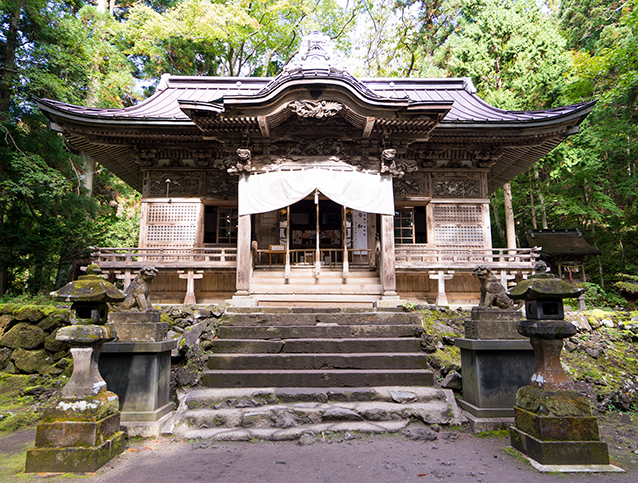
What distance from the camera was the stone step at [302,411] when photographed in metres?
4.50

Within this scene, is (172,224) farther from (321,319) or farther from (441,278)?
(441,278)

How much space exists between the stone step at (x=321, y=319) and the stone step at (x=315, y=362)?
3.45 feet

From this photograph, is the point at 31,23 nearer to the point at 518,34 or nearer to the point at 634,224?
the point at 518,34

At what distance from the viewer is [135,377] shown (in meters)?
4.64

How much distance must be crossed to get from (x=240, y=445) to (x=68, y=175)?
12859 mm

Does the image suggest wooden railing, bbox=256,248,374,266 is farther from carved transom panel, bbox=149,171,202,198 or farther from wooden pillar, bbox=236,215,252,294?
carved transom panel, bbox=149,171,202,198

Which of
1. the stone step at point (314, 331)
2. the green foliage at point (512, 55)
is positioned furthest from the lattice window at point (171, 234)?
the green foliage at point (512, 55)

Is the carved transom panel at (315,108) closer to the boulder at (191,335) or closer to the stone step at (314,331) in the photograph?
the stone step at (314,331)

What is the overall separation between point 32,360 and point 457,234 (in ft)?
36.7

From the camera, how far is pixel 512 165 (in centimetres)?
1129

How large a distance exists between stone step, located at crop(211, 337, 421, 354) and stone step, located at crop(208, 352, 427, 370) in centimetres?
24

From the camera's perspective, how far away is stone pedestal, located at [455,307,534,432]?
4.59 metres

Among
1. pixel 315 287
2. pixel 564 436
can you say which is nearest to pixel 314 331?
pixel 315 287

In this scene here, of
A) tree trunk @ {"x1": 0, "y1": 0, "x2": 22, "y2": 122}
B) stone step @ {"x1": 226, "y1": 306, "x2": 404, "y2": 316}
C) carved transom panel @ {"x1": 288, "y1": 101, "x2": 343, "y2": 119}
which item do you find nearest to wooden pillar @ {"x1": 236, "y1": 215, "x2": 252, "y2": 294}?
stone step @ {"x1": 226, "y1": 306, "x2": 404, "y2": 316}
